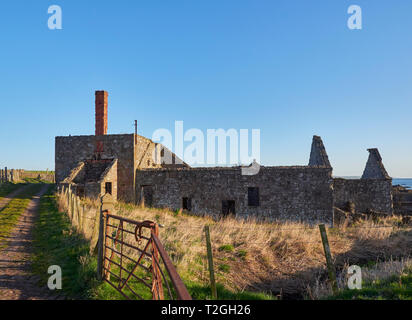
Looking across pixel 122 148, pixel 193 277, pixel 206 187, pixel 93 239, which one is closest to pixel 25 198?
pixel 122 148

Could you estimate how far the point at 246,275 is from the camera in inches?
363

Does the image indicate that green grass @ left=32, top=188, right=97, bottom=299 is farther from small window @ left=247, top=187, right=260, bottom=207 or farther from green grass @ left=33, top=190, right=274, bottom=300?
small window @ left=247, top=187, right=260, bottom=207

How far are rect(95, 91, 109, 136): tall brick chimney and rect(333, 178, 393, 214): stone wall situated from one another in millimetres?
17281

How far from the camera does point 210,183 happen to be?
770 inches

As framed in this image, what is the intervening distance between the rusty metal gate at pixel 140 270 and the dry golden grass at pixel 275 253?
1.43 meters

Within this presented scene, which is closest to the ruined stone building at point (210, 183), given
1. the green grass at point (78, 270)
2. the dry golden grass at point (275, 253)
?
the dry golden grass at point (275, 253)

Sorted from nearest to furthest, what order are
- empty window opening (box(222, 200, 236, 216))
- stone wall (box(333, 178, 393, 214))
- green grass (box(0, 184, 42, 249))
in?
green grass (box(0, 184, 42, 249)), empty window opening (box(222, 200, 236, 216)), stone wall (box(333, 178, 393, 214))

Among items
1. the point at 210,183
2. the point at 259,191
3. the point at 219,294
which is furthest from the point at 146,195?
the point at 219,294

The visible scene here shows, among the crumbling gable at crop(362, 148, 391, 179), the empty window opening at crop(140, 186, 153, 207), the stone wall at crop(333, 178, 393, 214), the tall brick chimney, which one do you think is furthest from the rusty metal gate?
the crumbling gable at crop(362, 148, 391, 179)

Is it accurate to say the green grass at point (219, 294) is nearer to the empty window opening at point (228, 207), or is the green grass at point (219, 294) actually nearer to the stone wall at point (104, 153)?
the empty window opening at point (228, 207)

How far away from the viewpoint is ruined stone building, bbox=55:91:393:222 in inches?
740
